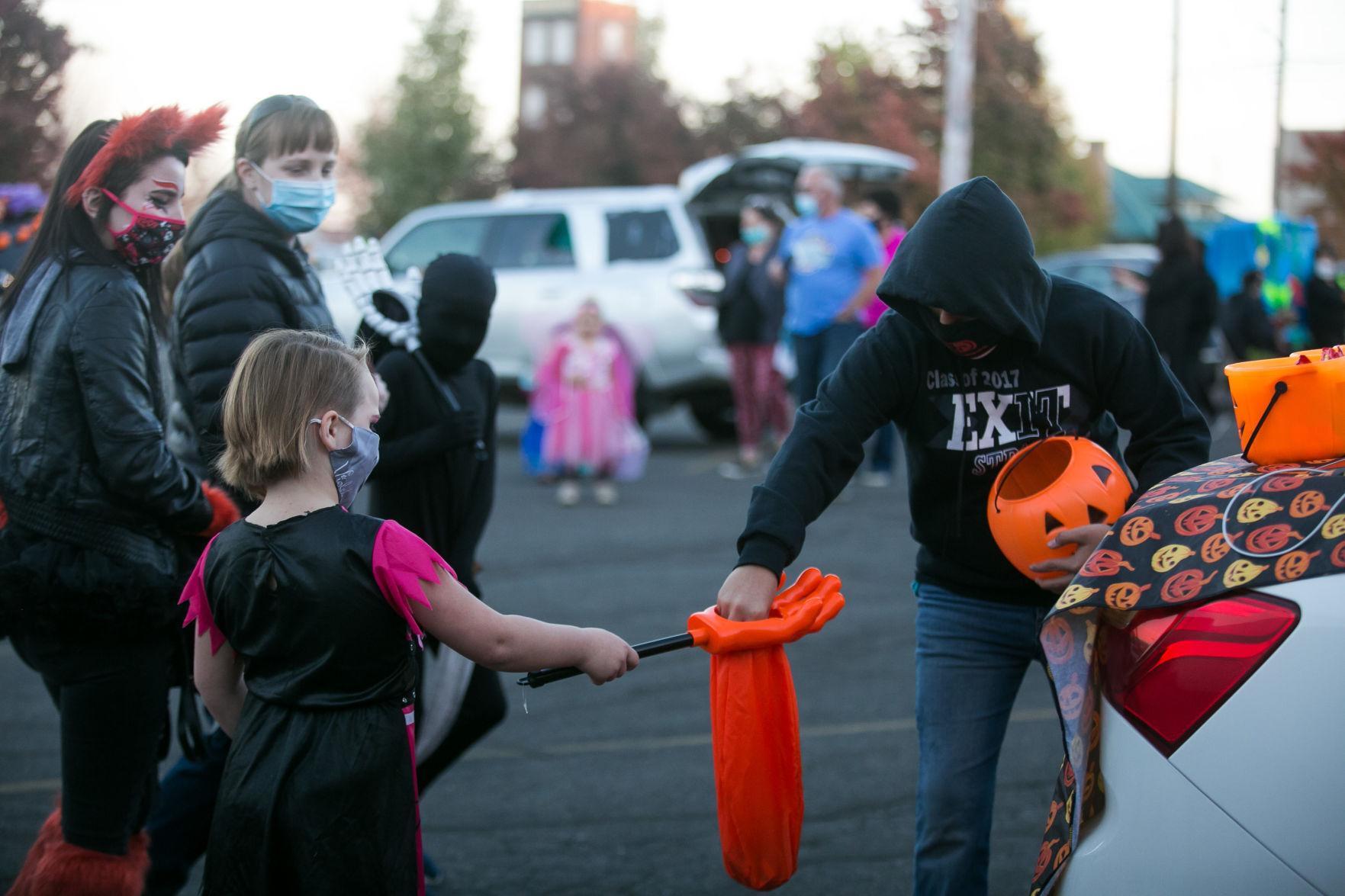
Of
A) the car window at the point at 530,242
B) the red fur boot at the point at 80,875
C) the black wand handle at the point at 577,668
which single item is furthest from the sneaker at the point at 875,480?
the black wand handle at the point at 577,668

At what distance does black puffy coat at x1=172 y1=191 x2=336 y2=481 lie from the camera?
11.3 feet

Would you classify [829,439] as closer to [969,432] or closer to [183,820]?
[969,432]

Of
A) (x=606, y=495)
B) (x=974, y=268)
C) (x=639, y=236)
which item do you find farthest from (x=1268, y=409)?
(x=639, y=236)

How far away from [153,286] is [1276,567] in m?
2.66

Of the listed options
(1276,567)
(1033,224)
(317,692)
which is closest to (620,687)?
(317,692)

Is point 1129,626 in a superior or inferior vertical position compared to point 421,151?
inferior

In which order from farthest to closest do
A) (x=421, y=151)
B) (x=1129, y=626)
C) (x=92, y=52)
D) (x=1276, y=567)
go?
(x=421, y=151) → (x=92, y=52) → (x=1129, y=626) → (x=1276, y=567)

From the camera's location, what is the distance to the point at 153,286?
353 centimetres

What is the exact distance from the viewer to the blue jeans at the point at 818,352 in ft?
33.5

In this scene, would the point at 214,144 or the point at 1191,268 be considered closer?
the point at 214,144

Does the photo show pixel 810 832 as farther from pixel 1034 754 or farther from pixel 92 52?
pixel 92 52

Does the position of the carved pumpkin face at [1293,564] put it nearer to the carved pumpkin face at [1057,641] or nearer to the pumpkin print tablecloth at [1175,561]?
the pumpkin print tablecloth at [1175,561]

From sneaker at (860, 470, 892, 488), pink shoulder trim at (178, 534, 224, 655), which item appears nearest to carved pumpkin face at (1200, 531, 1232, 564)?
pink shoulder trim at (178, 534, 224, 655)

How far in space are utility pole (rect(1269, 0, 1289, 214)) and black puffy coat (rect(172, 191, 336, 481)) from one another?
26.7 feet
